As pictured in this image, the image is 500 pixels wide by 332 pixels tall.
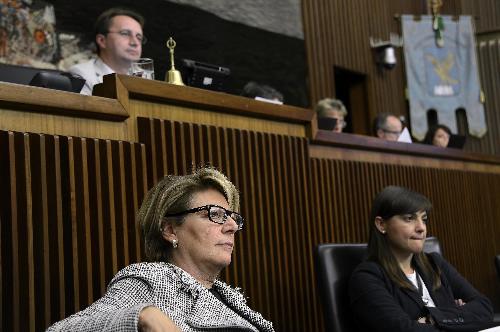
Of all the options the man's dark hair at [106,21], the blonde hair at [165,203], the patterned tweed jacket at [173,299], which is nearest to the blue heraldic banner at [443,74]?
the man's dark hair at [106,21]

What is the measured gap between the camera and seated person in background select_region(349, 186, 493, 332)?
2539 mm

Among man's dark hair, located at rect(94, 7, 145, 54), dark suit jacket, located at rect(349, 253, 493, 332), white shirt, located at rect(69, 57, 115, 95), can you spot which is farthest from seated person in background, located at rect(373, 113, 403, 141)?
dark suit jacket, located at rect(349, 253, 493, 332)

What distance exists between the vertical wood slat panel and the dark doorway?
5.85 metres

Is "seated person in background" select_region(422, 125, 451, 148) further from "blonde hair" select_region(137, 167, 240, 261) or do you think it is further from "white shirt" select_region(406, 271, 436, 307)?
"blonde hair" select_region(137, 167, 240, 261)

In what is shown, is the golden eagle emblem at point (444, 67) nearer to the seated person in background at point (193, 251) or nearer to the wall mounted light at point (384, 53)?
the wall mounted light at point (384, 53)

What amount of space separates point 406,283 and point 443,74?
20.3ft

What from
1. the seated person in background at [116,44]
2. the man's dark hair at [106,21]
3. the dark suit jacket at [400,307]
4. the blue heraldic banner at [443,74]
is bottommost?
the dark suit jacket at [400,307]

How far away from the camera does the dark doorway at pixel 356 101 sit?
7.88 metres

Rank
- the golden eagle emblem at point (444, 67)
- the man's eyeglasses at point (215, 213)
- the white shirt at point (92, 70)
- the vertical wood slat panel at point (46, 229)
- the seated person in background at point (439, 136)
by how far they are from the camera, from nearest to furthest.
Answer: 1. the man's eyeglasses at point (215, 213)
2. the vertical wood slat panel at point (46, 229)
3. the white shirt at point (92, 70)
4. the seated person in background at point (439, 136)
5. the golden eagle emblem at point (444, 67)

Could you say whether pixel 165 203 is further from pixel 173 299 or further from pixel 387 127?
pixel 387 127

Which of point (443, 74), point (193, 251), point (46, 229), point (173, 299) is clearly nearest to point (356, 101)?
point (443, 74)

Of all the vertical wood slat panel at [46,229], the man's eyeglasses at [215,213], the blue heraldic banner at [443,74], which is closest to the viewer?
the man's eyeglasses at [215,213]

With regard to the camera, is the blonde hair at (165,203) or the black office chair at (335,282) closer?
the blonde hair at (165,203)

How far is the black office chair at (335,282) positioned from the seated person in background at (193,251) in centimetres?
75
